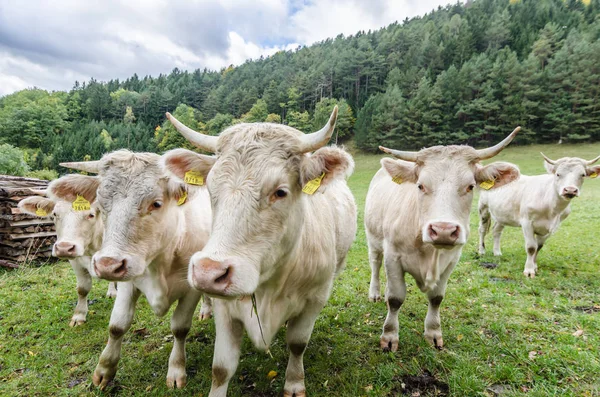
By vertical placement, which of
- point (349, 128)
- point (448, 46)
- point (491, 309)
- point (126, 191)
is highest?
point (448, 46)

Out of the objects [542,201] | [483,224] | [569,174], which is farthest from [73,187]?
[483,224]

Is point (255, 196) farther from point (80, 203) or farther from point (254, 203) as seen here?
point (80, 203)

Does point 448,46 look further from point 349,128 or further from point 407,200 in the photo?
point 407,200

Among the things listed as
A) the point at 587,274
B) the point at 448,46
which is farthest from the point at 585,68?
the point at 587,274

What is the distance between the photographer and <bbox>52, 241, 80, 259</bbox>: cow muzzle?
4.13m

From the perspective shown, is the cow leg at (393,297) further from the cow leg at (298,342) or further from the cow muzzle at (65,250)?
the cow muzzle at (65,250)

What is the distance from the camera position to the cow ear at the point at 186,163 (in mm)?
2680

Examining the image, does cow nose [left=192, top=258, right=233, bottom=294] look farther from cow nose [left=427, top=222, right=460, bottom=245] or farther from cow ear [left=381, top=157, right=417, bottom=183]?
cow ear [left=381, top=157, right=417, bottom=183]

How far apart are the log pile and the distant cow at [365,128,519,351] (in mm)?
8401

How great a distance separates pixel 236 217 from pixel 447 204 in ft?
7.43

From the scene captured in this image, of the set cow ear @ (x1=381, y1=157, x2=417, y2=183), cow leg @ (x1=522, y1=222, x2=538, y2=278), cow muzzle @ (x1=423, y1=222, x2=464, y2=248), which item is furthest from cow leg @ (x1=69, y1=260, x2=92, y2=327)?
cow leg @ (x1=522, y1=222, x2=538, y2=278)

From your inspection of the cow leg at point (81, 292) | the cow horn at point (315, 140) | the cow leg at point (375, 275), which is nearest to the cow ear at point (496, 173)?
the cow horn at point (315, 140)

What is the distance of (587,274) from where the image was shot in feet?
22.5

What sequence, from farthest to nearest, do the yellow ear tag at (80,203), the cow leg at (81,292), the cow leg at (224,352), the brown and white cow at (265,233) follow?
the cow leg at (81,292), the yellow ear tag at (80,203), the cow leg at (224,352), the brown and white cow at (265,233)
